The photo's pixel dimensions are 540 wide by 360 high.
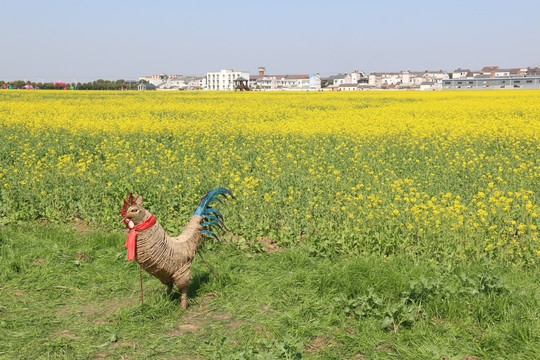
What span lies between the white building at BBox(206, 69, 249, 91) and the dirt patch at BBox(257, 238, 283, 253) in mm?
165485

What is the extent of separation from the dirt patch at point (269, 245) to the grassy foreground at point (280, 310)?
499 mm

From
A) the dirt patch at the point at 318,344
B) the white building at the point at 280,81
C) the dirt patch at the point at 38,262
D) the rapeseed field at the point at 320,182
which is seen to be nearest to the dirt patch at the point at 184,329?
the dirt patch at the point at 318,344

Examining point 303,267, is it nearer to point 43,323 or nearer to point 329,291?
point 329,291

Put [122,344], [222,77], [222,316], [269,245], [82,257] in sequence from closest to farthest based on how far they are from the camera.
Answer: [122,344], [222,316], [82,257], [269,245], [222,77]

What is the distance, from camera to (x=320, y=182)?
860 centimetres

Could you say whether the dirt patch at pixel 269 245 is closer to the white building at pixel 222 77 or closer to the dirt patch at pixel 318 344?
the dirt patch at pixel 318 344

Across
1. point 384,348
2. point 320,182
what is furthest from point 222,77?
point 384,348

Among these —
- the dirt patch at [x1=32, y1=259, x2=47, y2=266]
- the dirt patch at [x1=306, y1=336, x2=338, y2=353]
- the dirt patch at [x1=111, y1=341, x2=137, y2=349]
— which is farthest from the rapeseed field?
the dirt patch at [x1=111, y1=341, x2=137, y2=349]

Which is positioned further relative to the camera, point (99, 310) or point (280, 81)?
point (280, 81)

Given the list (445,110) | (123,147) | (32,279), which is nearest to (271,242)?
(32,279)

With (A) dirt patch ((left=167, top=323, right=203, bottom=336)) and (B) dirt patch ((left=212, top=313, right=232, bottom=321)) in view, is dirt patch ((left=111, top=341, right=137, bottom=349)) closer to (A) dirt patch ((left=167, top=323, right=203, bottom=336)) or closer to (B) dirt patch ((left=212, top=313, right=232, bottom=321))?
(A) dirt patch ((left=167, top=323, right=203, bottom=336))

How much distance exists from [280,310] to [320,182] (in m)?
4.20

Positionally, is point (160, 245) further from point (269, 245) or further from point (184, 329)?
point (269, 245)

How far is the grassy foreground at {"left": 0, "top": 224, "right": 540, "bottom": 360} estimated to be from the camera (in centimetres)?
399
